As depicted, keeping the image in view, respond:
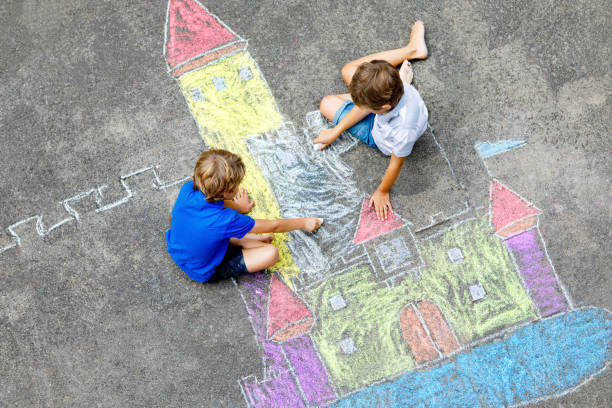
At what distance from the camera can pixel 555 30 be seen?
320 centimetres

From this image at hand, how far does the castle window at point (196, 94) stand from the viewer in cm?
318

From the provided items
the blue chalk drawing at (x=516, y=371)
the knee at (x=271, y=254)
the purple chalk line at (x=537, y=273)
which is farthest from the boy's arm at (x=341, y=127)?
the blue chalk drawing at (x=516, y=371)

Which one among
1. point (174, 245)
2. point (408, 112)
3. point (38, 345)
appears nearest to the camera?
point (408, 112)

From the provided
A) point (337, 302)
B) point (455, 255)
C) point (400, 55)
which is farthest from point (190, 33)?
point (455, 255)

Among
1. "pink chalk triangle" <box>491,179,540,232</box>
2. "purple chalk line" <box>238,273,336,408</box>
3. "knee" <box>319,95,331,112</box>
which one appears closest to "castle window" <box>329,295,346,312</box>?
"purple chalk line" <box>238,273,336,408</box>

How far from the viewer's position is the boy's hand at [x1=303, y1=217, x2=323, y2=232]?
2959 millimetres

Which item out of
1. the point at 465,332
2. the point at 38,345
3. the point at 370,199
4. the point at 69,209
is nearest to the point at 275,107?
the point at 370,199

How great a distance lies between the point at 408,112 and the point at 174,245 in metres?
1.55

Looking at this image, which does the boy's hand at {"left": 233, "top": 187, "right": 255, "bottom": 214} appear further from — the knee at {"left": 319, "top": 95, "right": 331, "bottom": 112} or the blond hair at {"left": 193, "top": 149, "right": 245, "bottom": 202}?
the knee at {"left": 319, "top": 95, "right": 331, "bottom": 112}

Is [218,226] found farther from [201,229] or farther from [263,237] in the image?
[263,237]

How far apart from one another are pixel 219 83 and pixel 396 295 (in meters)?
1.79

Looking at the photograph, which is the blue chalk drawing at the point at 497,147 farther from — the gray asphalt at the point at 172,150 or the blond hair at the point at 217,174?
the blond hair at the point at 217,174

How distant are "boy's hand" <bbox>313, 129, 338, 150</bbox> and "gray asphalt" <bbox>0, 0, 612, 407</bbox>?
0.19 metres

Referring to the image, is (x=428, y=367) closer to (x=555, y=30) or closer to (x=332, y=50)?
(x=332, y=50)
